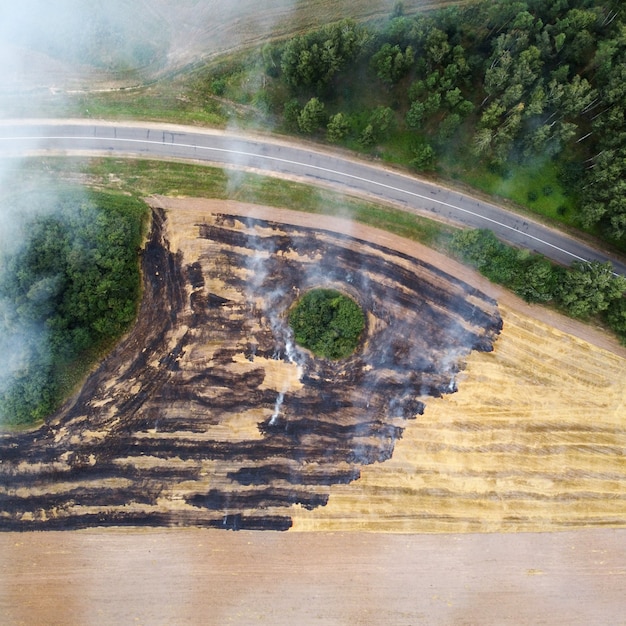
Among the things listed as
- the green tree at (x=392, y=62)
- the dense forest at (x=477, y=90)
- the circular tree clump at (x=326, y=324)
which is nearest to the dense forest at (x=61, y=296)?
the circular tree clump at (x=326, y=324)

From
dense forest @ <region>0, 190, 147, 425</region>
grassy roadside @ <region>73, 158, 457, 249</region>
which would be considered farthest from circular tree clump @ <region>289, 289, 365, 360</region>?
dense forest @ <region>0, 190, 147, 425</region>

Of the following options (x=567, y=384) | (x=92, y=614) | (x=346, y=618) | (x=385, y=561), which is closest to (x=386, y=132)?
(x=567, y=384)

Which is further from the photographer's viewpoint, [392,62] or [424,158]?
[424,158]

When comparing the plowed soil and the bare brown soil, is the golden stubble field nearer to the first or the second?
the plowed soil

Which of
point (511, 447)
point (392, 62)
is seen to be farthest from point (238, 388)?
point (392, 62)

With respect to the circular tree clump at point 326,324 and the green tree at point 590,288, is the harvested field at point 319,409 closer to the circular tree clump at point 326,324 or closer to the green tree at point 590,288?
the circular tree clump at point 326,324

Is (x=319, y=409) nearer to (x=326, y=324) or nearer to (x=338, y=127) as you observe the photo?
(x=326, y=324)
